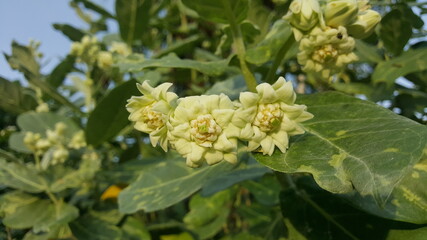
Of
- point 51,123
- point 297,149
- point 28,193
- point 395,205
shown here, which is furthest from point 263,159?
point 51,123

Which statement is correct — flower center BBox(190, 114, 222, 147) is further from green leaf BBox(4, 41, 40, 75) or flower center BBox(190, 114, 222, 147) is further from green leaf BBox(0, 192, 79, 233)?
green leaf BBox(4, 41, 40, 75)

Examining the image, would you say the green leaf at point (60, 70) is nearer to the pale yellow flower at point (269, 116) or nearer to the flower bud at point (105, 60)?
the flower bud at point (105, 60)

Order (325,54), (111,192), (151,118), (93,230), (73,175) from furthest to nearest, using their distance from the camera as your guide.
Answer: (111,192) < (73,175) < (93,230) < (325,54) < (151,118)

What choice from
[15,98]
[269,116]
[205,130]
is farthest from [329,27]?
[15,98]

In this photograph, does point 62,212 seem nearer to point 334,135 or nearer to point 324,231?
point 324,231

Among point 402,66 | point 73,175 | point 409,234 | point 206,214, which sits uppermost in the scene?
point 402,66

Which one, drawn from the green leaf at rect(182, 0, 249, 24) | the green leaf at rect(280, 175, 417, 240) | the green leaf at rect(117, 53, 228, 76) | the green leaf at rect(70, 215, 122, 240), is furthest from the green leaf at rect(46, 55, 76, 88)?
the green leaf at rect(280, 175, 417, 240)

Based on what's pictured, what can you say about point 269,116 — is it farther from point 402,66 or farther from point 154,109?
point 402,66
